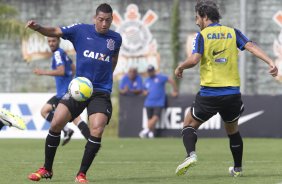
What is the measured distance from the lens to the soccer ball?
11.1 metres

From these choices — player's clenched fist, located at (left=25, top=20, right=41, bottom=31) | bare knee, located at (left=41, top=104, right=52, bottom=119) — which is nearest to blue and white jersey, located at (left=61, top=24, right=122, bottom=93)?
player's clenched fist, located at (left=25, top=20, right=41, bottom=31)

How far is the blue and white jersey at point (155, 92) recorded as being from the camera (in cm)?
2492

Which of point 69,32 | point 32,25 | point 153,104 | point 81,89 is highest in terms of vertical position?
point 32,25

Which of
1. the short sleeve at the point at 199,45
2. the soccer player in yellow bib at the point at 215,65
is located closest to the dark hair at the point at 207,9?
the soccer player in yellow bib at the point at 215,65

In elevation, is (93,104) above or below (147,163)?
above

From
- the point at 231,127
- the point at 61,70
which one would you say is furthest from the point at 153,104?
the point at 231,127

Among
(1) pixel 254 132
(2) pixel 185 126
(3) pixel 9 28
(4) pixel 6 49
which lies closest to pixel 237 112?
(2) pixel 185 126

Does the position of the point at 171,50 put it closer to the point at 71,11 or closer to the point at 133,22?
the point at 133,22

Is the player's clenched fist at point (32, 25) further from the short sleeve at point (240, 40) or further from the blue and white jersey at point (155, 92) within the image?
the blue and white jersey at point (155, 92)

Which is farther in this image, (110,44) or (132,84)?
(132,84)

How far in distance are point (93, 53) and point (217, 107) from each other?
171 cm

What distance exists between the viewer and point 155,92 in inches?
993

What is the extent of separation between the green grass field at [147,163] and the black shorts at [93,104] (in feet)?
2.81

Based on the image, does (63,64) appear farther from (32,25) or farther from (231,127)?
(32,25)
